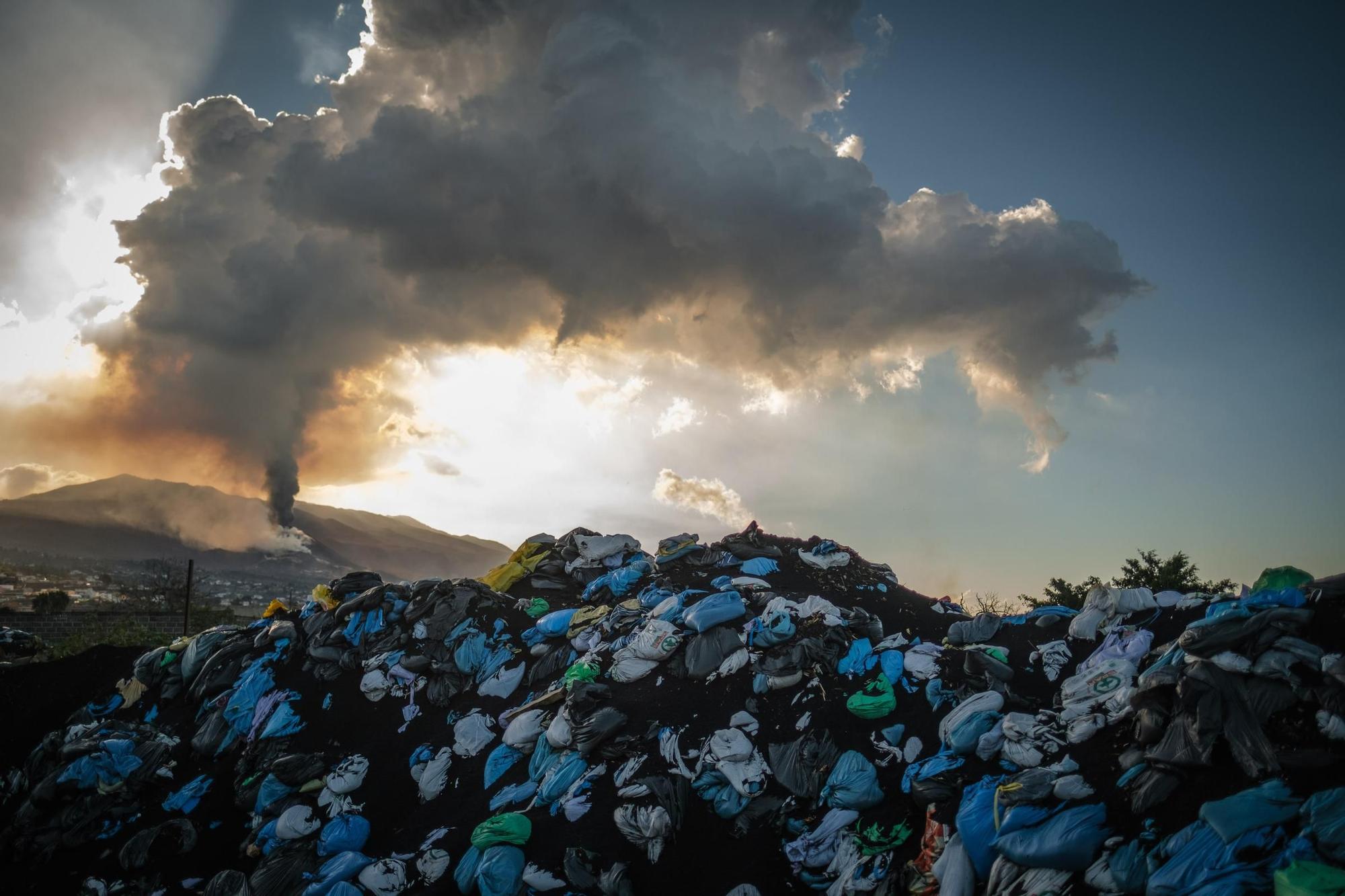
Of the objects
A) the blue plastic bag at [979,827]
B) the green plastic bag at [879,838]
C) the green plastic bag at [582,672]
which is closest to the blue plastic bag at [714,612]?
the green plastic bag at [582,672]

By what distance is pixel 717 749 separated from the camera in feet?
17.6

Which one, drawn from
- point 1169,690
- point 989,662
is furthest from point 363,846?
point 1169,690

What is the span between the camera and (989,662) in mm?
5535

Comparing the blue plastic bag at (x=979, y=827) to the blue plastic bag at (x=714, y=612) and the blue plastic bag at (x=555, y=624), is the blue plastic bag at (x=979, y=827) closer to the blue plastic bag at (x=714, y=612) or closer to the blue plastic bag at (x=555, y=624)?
the blue plastic bag at (x=714, y=612)

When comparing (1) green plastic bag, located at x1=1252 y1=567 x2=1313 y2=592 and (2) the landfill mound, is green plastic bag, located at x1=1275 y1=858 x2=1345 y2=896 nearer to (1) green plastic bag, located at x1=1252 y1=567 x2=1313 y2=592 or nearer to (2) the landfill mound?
(2) the landfill mound

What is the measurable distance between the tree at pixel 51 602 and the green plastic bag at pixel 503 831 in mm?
28156

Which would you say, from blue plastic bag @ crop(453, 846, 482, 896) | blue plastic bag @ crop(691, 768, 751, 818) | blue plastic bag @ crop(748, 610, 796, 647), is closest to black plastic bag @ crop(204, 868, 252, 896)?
blue plastic bag @ crop(453, 846, 482, 896)

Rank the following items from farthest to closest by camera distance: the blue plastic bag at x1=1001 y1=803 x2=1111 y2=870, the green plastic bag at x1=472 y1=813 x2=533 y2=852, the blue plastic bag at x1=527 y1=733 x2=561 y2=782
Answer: the blue plastic bag at x1=527 y1=733 x2=561 y2=782, the green plastic bag at x1=472 y1=813 x2=533 y2=852, the blue plastic bag at x1=1001 y1=803 x2=1111 y2=870

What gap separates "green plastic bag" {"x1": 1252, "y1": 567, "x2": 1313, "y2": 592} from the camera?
478 cm

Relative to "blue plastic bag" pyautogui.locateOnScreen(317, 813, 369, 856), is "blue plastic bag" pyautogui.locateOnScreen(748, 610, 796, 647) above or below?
above

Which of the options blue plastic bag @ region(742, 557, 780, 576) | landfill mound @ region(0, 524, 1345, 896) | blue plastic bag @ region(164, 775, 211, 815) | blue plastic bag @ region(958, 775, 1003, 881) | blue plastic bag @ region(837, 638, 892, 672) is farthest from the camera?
blue plastic bag @ region(742, 557, 780, 576)

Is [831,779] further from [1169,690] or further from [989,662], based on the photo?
[1169,690]

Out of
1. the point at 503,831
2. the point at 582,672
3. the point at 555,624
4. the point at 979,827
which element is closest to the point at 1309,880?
the point at 979,827

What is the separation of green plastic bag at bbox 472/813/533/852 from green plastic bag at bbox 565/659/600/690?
53.8 inches
